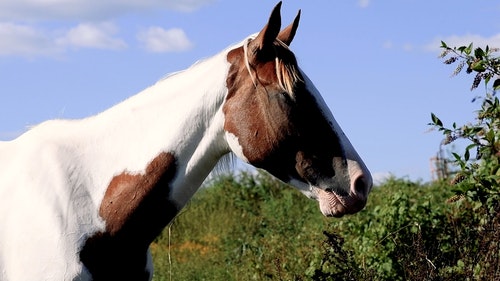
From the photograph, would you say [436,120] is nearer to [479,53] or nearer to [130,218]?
[479,53]

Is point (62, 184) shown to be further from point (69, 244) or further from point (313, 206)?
point (313, 206)

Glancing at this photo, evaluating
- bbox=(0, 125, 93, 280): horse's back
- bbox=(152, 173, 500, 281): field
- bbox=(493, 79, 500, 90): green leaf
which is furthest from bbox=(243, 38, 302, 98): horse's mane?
bbox=(493, 79, 500, 90): green leaf

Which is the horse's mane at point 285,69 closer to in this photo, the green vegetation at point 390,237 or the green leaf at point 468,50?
the green vegetation at point 390,237

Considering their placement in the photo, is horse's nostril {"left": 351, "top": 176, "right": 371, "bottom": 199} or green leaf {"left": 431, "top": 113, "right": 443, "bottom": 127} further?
green leaf {"left": 431, "top": 113, "right": 443, "bottom": 127}

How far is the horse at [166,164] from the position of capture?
3934mm

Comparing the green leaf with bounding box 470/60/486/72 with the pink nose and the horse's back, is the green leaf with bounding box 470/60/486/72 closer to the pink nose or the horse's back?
the pink nose

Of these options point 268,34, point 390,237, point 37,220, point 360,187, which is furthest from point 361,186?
point 390,237

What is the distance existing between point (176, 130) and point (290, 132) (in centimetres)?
48

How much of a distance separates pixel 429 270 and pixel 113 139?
2090 millimetres

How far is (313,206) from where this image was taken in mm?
11711

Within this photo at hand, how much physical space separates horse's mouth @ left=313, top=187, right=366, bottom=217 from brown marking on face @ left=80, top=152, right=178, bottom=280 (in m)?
0.61

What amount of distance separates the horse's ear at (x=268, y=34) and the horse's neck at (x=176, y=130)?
0.17 m

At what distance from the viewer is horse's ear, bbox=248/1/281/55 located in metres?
3.89

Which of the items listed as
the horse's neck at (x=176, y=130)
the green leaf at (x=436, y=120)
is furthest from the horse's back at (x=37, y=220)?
the green leaf at (x=436, y=120)
